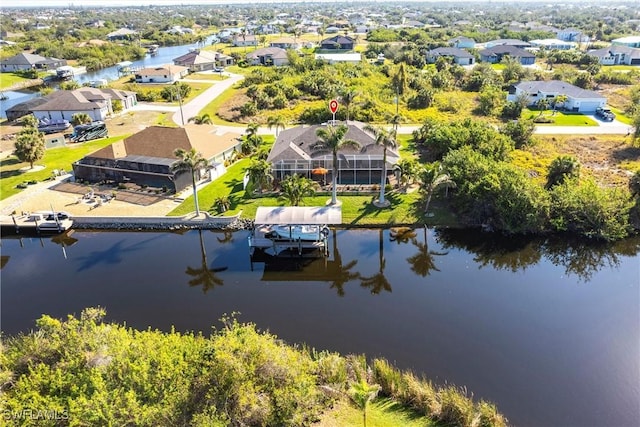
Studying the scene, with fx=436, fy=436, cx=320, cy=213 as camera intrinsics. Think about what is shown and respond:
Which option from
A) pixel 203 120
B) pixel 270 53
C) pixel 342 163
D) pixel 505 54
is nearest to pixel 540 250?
pixel 342 163

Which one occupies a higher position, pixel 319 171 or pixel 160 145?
pixel 160 145

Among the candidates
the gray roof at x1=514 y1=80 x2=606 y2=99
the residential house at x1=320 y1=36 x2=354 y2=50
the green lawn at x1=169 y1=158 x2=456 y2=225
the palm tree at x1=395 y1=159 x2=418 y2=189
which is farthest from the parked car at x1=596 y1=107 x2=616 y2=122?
the residential house at x1=320 y1=36 x2=354 y2=50

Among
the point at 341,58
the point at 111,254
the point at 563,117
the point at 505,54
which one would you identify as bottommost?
the point at 111,254

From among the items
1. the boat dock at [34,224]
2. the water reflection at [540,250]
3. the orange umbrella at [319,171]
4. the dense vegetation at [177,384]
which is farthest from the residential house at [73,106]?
the water reflection at [540,250]

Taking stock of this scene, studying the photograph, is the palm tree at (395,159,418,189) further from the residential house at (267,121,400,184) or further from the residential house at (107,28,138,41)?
the residential house at (107,28,138,41)

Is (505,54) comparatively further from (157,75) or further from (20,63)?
(20,63)

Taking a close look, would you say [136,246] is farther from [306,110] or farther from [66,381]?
[306,110]
